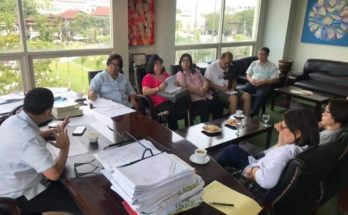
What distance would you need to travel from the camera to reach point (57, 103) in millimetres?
2166

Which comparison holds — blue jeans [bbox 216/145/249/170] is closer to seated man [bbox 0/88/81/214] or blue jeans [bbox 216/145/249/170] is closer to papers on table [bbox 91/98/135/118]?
papers on table [bbox 91/98/135/118]

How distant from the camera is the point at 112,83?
2924 mm

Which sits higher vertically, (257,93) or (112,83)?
(112,83)

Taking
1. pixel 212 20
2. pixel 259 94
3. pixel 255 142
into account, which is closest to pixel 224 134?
pixel 255 142

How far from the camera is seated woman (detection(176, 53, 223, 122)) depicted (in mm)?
3588

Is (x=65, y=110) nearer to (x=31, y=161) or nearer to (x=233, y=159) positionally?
(x=31, y=161)

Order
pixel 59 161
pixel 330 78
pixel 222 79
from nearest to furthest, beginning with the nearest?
1. pixel 59 161
2. pixel 222 79
3. pixel 330 78

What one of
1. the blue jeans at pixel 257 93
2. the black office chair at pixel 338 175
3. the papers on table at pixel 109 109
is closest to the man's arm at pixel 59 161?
the papers on table at pixel 109 109

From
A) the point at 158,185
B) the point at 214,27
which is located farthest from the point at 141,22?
the point at 158,185

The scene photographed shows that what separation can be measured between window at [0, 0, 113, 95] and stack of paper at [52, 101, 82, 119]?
164cm

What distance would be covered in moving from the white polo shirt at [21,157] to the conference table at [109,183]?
161mm

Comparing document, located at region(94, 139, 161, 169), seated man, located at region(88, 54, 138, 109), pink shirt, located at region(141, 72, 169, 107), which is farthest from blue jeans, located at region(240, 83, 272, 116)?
document, located at region(94, 139, 161, 169)

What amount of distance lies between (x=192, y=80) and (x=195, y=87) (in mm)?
107

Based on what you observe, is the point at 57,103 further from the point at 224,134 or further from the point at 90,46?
the point at 90,46
